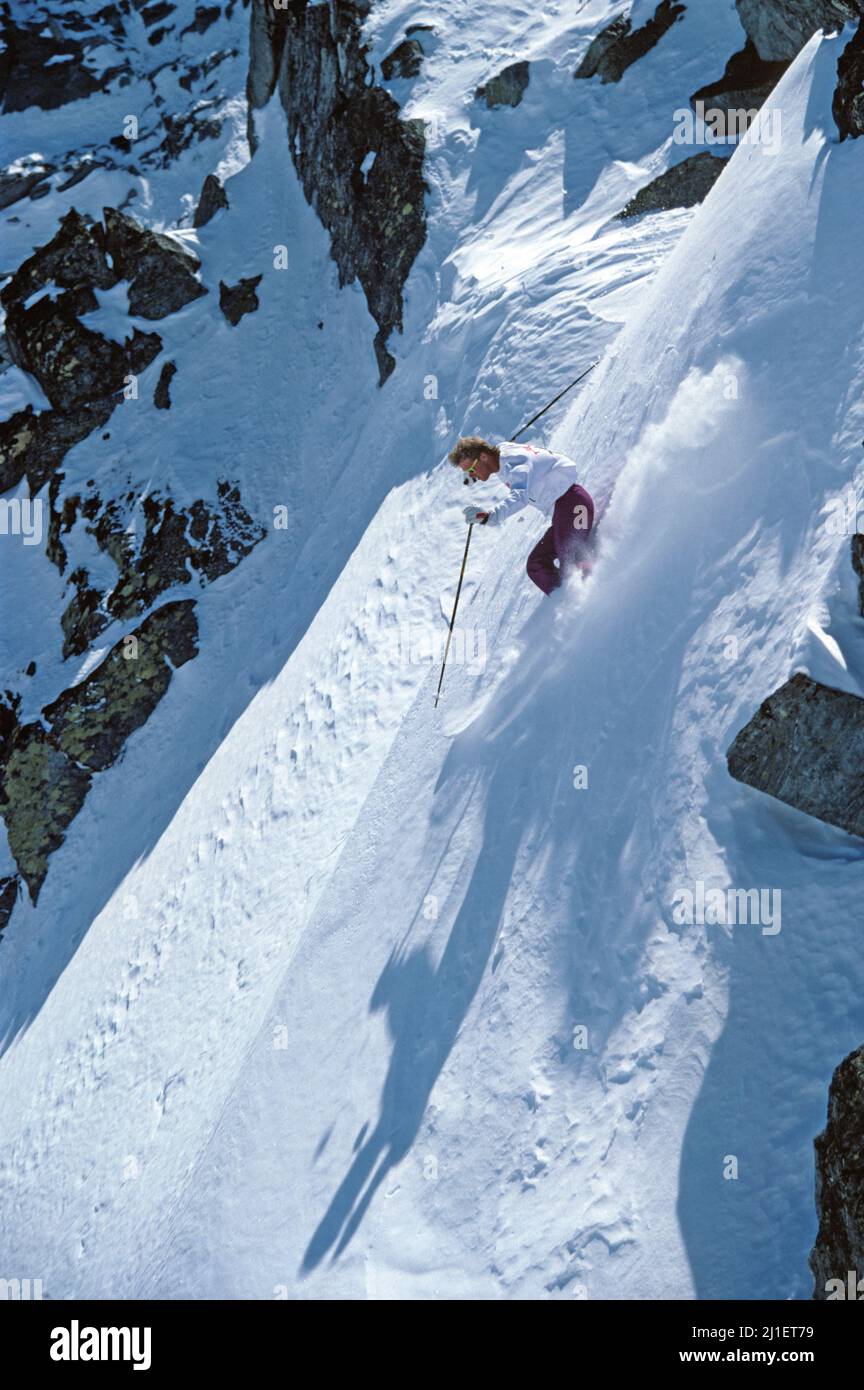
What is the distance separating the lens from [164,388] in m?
29.7

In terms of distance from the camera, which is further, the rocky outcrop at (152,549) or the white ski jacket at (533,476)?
the rocky outcrop at (152,549)

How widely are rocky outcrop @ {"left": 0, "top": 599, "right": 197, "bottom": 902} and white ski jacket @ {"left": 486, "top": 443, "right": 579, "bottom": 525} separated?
54.5 feet

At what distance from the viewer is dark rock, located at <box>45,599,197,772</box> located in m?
26.1

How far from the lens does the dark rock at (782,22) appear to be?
16.3m

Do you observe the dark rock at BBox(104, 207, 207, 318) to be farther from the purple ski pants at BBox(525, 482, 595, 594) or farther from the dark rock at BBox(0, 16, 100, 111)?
the purple ski pants at BBox(525, 482, 595, 594)

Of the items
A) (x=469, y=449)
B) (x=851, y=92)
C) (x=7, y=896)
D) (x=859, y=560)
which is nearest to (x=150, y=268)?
(x=7, y=896)

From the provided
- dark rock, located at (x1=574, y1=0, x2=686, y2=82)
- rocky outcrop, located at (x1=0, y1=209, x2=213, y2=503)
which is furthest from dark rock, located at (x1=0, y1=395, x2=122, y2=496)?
dark rock, located at (x1=574, y1=0, x2=686, y2=82)

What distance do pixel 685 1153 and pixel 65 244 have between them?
3073 cm

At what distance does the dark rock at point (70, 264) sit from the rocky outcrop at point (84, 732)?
10.5m

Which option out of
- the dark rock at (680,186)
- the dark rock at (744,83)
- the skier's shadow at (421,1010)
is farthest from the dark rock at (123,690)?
the skier's shadow at (421,1010)

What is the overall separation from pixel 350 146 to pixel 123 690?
13.7m

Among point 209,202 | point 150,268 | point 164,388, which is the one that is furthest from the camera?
point 209,202

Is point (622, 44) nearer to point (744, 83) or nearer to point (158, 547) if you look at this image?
point (744, 83)

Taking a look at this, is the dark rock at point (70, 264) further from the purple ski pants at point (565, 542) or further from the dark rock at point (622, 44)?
the purple ski pants at point (565, 542)
